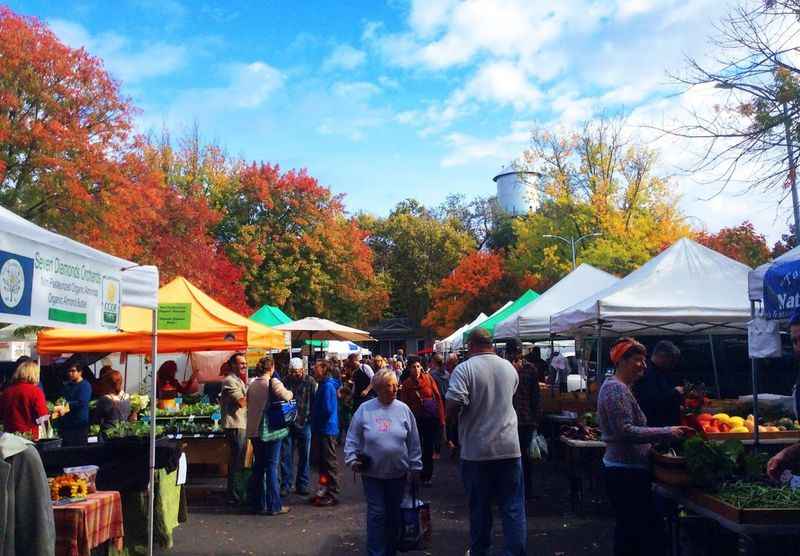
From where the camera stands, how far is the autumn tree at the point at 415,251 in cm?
5131

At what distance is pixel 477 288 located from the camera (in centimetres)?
4575

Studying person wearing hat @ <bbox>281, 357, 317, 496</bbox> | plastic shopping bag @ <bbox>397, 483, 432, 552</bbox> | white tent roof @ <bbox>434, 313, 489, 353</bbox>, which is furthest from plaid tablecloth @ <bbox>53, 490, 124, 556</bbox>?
white tent roof @ <bbox>434, 313, 489, 353</bbox>

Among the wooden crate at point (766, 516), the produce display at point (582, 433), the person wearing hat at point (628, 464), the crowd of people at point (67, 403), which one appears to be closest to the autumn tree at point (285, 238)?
the crowd of people at point (67, 403)

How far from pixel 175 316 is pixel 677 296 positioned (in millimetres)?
7130

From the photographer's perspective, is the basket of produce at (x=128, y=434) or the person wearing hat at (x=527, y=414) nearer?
the basket of produce at (x=128, y=434)

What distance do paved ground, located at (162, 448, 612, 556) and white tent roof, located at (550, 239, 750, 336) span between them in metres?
2.49

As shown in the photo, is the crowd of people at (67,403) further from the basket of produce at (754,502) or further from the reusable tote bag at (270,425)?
the basket of produce at (754,502)

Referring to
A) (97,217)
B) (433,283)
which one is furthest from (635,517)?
(433,283)

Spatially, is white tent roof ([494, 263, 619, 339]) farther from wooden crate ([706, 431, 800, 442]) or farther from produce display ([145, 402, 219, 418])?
produce display ([145, 402, 219, 418])

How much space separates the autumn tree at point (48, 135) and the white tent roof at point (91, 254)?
1429 cm

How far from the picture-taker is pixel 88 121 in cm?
1969

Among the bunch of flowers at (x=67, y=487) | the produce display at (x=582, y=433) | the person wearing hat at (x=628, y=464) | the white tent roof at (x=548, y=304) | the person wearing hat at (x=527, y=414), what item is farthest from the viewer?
the white tent roof at (x=548, y=304)

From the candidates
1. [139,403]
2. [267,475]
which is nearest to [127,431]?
[267,475]

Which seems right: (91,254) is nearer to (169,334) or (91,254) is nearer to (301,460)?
(169,334)
